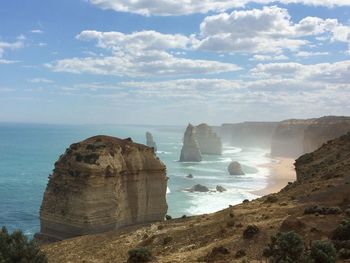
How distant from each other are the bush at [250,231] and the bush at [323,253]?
24.2 ft

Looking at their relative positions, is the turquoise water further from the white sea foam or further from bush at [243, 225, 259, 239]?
bush at [243, 225, 259, 239]

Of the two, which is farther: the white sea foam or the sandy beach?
the sandy beach

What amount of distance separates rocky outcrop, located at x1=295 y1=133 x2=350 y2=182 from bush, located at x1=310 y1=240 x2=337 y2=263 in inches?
726

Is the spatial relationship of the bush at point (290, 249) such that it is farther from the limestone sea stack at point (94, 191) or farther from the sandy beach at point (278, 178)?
the sandy beach at point (278, 178)

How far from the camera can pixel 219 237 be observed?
28.9m

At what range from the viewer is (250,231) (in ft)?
87.9

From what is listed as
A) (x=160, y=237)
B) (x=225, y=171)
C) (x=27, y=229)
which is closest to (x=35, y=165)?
(x=225, y=171)

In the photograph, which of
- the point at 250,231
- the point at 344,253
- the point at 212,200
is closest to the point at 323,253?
the point at 344,253

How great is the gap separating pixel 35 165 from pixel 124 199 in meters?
111

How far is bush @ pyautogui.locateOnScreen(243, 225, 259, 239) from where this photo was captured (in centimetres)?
2658

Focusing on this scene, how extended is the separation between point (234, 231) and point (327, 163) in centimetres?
2097

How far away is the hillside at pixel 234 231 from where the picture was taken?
82.9 feet

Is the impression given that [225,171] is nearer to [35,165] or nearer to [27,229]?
[35,165]

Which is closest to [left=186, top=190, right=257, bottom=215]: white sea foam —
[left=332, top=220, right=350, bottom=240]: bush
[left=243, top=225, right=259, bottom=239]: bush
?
[left=243, top=225, right=259, bottom=239]: bush
